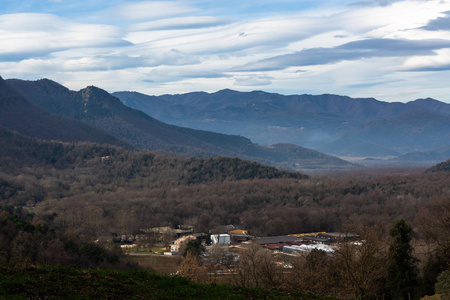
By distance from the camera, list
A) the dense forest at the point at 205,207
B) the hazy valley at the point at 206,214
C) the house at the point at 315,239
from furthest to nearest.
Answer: the house at the point at 315,239 < the dense forest at the point at 205,207 < the hazy valley at the point at 206,214

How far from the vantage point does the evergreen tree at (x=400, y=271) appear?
32812 mm

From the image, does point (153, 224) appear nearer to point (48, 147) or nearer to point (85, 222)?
point (85, 222)

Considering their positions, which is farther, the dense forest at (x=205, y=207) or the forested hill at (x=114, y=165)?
the forested hill at (x=114, y=165)

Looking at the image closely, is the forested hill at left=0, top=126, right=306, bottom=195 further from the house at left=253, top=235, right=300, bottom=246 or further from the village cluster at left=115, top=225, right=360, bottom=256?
the house at left=253, top=235, right=300, bottom=246

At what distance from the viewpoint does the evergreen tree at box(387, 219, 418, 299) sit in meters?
32.8

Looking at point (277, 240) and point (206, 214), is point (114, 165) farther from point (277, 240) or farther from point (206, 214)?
point (277, 240)

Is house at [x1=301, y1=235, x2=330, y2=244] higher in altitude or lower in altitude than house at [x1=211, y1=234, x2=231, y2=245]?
lower

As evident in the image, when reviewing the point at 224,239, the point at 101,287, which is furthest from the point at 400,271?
the point at 224,239

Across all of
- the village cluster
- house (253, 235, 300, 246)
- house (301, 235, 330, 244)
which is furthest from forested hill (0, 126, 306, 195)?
house (253, 235, 300, 246)

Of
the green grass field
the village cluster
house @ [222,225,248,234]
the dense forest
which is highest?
the green grass field

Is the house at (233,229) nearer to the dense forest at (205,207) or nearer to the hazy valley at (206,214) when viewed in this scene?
the hazy valley at (206,214)

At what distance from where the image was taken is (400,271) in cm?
3294

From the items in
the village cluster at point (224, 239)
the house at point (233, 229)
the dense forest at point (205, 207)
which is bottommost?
the house at point (233, 229)

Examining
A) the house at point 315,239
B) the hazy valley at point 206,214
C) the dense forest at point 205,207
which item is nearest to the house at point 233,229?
the hazy valley at point 206,214
